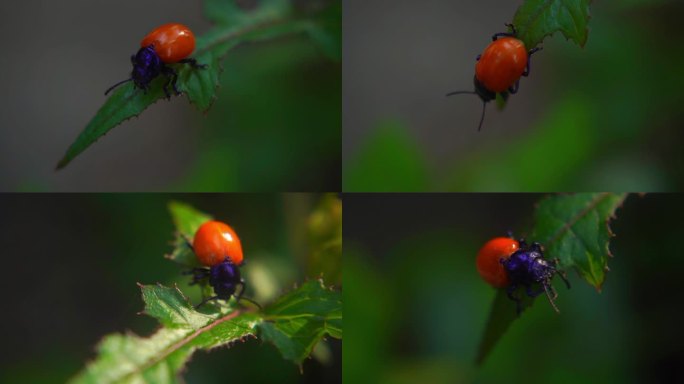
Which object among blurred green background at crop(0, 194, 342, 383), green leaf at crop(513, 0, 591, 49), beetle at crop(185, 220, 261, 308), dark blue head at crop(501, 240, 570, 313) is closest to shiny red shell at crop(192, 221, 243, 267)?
beetle at crop(185, 220, 261, 308)

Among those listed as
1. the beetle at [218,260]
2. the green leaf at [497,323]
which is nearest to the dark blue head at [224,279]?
the beetle at [218,260]

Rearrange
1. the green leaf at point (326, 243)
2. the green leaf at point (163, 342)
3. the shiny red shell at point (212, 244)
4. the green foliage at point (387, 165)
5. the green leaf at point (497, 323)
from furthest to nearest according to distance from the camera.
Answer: the green foliage at point (387, 165)
the green leaf at point (326, 243)
the shiny red shell at point (212, 244)
the green leaf at point (497, 323)
the green leaf at point (163, 342)

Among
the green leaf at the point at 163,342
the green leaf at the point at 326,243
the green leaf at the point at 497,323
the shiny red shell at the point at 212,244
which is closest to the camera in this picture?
the green leaf at the point at 163,342

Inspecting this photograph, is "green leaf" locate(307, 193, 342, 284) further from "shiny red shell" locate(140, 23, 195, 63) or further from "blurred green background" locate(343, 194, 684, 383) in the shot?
"shiny red shell" locate(140, 23, 195, 63)

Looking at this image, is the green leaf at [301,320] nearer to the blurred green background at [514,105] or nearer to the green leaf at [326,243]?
the green leaf at [326,243]

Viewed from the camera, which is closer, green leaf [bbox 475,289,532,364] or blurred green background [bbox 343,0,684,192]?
green leaf [bbox 475,289,532,364]

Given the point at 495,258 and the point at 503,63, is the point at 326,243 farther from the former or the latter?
the point at 503,63
